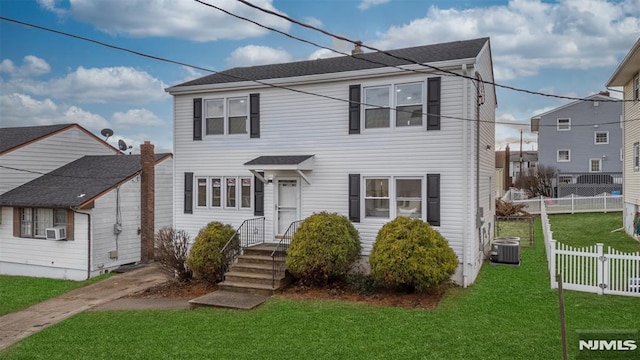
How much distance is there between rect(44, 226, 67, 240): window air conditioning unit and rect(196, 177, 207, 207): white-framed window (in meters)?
5.40

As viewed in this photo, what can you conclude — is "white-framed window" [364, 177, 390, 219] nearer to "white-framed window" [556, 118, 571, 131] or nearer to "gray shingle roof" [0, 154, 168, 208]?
"gray shingle roof" [0, 154, 168, 208]

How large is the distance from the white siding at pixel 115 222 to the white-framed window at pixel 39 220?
54.6 inches

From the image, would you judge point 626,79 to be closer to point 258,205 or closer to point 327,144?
point 327,144

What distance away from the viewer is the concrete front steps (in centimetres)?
1055

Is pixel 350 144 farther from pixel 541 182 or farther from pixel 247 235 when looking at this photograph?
pixel 541 182

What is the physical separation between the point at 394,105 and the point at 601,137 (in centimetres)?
3114

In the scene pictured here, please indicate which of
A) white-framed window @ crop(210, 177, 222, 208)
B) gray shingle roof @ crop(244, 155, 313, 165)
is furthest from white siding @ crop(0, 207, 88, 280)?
gray shingle roof @ crop(244, 155, 313, 165)

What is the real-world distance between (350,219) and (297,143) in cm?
271

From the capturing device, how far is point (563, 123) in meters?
35.6

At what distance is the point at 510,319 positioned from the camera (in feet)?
26.4

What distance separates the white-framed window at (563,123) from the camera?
35219mm

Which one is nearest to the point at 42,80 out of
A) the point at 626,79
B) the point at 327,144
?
the point at 327,144

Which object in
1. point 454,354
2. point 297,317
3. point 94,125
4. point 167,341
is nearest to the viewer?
point 454,354

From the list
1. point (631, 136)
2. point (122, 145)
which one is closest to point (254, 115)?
point (122, 145)
